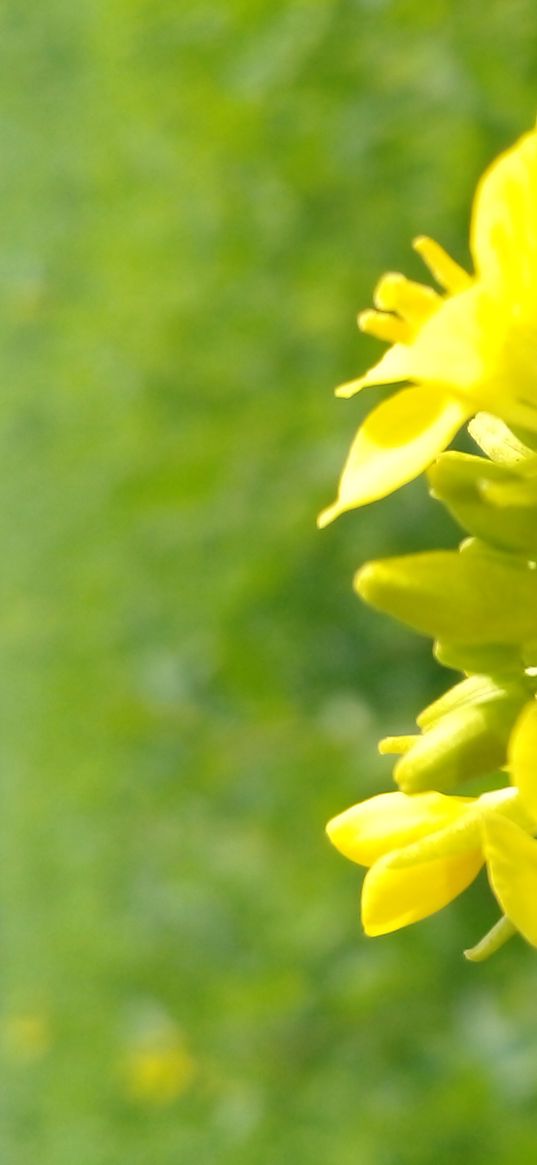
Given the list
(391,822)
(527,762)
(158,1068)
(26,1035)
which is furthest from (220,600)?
(527,762)

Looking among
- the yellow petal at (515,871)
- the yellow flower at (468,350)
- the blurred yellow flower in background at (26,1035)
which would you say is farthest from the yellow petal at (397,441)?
the blurred yellow flower in background at (26,1035)

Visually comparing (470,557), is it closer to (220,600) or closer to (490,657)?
(490,657)

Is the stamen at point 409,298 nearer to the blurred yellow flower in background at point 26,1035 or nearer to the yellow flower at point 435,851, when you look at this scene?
the yellow flower at point 435,851

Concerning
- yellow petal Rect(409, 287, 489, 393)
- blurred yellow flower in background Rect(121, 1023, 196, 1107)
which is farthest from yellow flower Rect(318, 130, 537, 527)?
blurred yellow flower in background Rect(121, 1023, 196, 1107)

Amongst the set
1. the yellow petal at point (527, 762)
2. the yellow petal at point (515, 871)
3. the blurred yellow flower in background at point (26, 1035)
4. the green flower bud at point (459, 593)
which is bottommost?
the blurred yellow flower in background at point (26, 1035)

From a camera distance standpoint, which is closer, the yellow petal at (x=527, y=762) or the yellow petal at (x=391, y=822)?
the yellow petal at (x=527, y=762)

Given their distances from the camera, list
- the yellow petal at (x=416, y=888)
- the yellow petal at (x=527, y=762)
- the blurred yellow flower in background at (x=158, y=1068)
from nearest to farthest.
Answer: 1. the yellow petal at (x=527, y=762)
2. the yellow petal at (x=416, y=888)
3. the blurred yellow flower in background at (x=158, y=1068)

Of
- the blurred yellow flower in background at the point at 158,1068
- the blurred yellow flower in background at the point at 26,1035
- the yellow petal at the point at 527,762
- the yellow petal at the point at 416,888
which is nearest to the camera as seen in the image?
the yellow petal at the point at 527,762

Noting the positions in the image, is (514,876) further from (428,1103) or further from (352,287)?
(352,287)

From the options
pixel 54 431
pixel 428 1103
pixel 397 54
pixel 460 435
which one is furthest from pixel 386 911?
pixel 54 431
